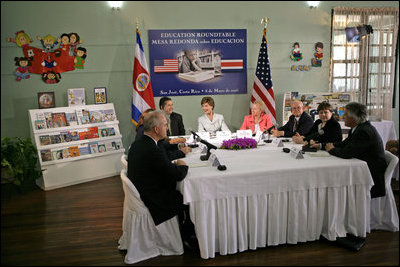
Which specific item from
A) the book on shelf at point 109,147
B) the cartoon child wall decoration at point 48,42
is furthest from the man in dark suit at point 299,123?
the cartoon child wall decoration at point 48,42

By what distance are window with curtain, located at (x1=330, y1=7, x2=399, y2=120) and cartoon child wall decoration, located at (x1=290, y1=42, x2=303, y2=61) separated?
663 mm

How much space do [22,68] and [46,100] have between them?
67 cm

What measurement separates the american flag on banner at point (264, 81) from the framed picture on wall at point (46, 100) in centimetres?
365

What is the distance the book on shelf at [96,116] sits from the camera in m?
5.64

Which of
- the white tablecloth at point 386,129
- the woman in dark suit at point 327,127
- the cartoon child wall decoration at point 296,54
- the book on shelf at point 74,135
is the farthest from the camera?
the cartoon child wall decoration at point 296,54

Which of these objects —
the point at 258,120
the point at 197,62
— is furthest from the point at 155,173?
the point at 197,62

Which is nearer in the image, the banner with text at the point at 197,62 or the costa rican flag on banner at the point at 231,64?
the banner with text at the point at 197,62

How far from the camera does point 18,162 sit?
4.96 m

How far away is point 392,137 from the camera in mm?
5707

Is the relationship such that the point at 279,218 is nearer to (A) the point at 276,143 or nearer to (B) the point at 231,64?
(A) the point at 276,143

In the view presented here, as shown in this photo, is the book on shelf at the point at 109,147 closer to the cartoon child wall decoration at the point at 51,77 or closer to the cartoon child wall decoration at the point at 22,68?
the cartoon child wall decoration at the point at 51,77

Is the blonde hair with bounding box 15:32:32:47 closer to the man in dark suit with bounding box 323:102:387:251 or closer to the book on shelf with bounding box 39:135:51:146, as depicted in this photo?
the book on shelf with bounding box 39:135:51:146

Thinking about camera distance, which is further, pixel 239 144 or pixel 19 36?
pixel 19 36

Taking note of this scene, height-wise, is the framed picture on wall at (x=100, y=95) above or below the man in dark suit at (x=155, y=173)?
above
